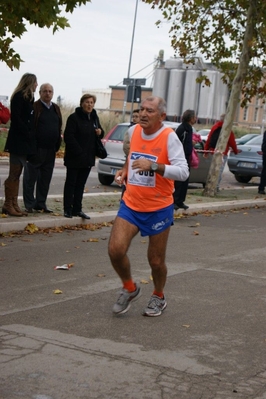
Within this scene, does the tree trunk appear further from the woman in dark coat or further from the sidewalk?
the woman in dark coat

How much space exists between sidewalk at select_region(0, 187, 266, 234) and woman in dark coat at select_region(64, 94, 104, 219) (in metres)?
0.45

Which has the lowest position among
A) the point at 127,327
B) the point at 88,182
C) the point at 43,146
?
the point at 88,182

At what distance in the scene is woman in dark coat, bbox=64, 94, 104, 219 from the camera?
13383 mm

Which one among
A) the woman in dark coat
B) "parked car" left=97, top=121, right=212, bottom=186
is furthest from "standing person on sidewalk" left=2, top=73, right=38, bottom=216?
"parked car" left=97, top=121, right=212, bottom=186

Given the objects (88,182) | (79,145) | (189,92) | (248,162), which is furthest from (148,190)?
(189,92)

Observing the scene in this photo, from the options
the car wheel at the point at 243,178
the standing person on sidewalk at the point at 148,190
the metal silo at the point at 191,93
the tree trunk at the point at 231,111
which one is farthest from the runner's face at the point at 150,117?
the metal silo at the point at 191,93

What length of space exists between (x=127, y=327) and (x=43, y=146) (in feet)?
22.6

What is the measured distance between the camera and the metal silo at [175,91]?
255 ft

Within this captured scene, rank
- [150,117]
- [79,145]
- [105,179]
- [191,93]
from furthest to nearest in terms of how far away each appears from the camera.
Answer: [191,93], [105,179], [79,145], [150,117]

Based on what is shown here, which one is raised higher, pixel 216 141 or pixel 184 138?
pixel 184 138

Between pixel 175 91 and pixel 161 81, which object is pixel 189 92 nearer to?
pixel 175 91

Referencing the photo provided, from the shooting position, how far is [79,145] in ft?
44.2

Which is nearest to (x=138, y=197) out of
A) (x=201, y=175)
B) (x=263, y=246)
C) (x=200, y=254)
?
(x=200, y=254)

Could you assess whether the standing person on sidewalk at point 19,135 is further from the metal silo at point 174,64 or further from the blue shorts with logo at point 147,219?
the metal silo at point 174,64
